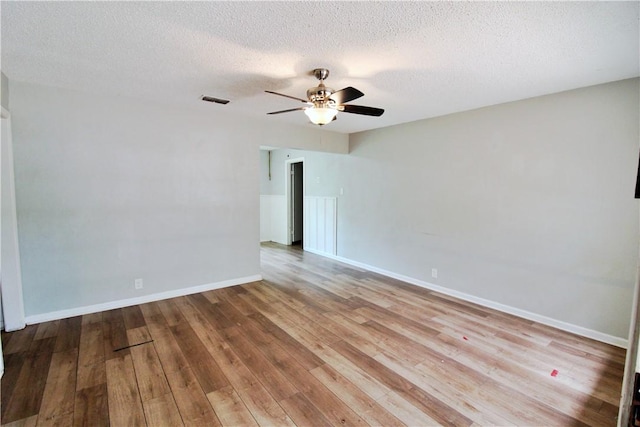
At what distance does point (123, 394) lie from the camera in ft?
6.62

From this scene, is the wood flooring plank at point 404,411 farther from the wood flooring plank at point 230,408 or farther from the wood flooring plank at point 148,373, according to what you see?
the wood flooring plank at point 148,373

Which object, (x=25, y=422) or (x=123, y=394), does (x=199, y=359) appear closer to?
(x=123, y=394)

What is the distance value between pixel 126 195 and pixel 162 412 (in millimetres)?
2474

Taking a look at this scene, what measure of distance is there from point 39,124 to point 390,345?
403 cm

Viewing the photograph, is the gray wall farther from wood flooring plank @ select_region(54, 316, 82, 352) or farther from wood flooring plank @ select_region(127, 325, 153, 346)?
wood flooring plank @ select_region(54, 316, 82, 352)

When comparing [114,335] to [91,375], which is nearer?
[91,375]

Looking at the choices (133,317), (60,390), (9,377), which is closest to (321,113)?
(60,390)

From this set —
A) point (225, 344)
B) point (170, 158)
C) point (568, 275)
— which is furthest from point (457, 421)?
point (170, 158)

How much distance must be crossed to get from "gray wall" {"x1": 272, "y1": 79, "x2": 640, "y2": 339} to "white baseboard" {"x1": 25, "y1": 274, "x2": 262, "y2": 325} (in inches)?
93.4

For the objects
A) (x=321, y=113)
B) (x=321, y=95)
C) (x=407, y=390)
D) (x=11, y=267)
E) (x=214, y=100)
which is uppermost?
(x=214, y=100)

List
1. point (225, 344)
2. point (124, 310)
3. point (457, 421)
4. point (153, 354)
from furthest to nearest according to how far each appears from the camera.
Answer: point (124, 310)
point (225, 344)
point (153, 354)
point (457, 421)

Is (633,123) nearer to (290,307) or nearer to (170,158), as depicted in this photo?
(290,307)

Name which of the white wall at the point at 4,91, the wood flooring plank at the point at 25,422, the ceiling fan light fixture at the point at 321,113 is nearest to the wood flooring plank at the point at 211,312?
the wood flooring plank at the point at 25,422

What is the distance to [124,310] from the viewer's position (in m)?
3.38
